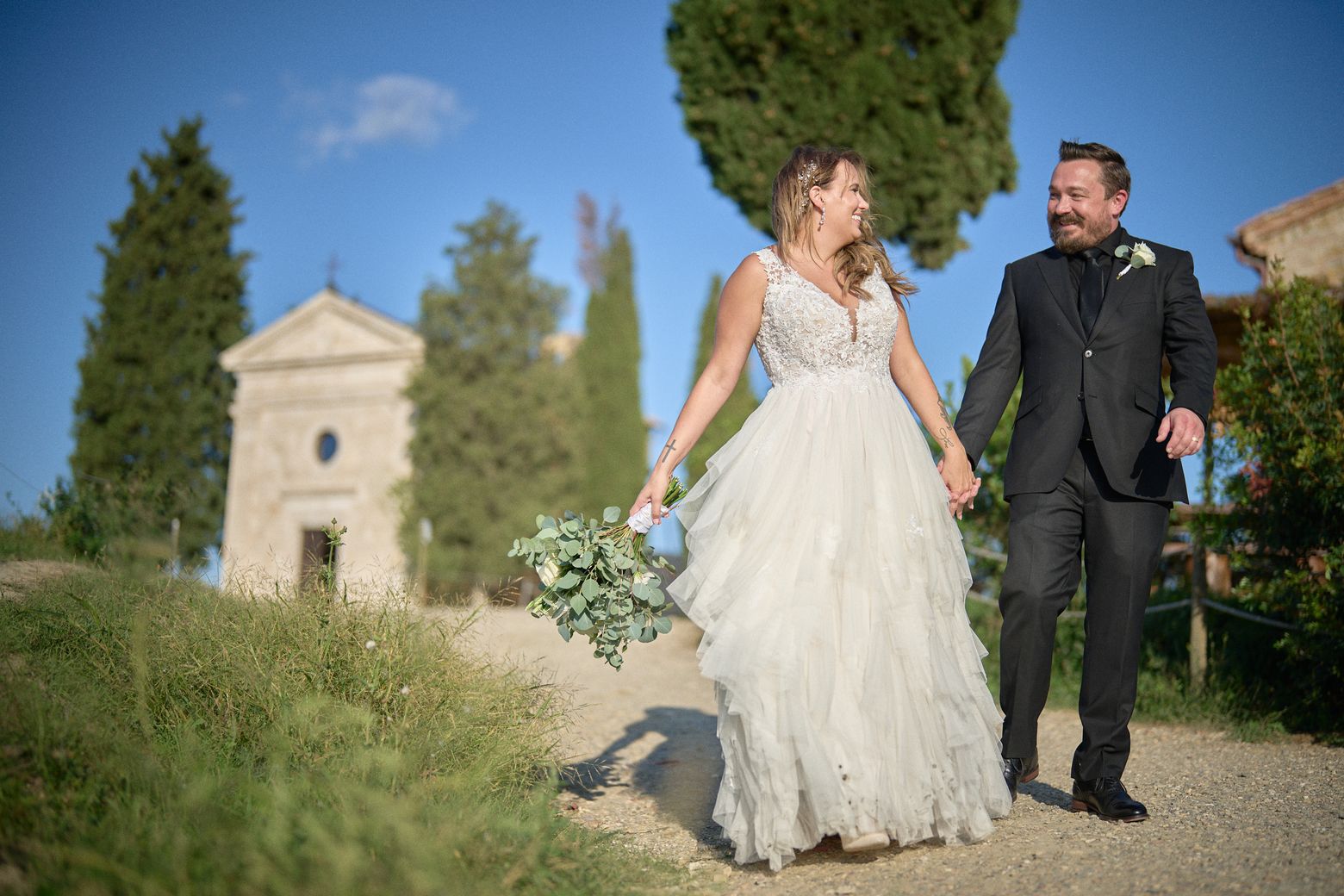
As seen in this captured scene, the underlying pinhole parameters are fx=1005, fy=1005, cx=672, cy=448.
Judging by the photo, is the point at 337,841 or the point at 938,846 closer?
the point at 337,841

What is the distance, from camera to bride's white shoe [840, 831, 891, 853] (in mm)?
2877

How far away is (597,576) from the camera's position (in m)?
3.56

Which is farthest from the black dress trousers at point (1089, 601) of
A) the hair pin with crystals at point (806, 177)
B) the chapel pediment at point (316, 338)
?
the chapel pediment at point (316, 338)

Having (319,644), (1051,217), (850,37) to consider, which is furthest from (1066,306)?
(850,37)

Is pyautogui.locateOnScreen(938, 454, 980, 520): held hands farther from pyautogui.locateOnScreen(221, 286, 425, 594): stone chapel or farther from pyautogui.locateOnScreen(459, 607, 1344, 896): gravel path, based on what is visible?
pyautogui.locateOnScreen(221, 286, 425, 594): stone chapel

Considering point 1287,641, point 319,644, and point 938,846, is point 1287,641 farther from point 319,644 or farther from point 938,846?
point 319,644

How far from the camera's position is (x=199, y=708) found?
3236 millimetres

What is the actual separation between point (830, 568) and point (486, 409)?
2196 cm

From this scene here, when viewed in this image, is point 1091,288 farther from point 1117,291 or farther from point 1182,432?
point 1182,432

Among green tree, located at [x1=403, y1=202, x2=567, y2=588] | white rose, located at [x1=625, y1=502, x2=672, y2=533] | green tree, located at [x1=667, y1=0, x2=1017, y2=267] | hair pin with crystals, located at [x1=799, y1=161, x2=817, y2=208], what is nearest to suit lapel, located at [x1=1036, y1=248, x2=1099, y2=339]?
hair pin with crystals, located at [x1=799, y1=161, x2=817, y2=208]

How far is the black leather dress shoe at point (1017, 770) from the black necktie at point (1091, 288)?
5.13 ft

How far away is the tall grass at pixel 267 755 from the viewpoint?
2.03 m

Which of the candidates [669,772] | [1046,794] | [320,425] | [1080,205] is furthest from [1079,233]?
[320,425]

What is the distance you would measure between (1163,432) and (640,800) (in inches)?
95.5
